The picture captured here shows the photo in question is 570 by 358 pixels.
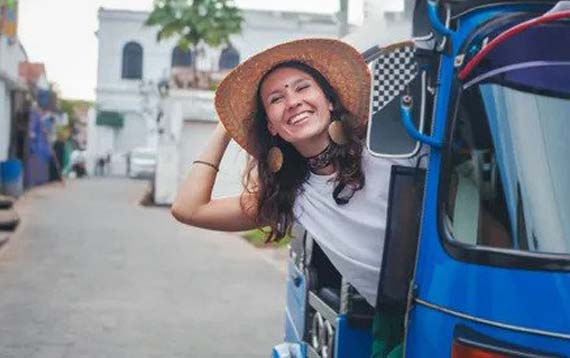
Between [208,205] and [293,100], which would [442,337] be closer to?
[293,100]

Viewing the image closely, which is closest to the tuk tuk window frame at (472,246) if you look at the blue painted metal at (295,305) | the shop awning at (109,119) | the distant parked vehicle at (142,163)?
the blue painted metal at (295,305)

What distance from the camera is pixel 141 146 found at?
51344 millimetres

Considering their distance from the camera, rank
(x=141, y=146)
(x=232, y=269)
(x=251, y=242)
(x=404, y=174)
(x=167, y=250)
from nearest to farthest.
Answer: (x=404, y=174) < (x=232, y=269) < (x=167, y=250) < (x=251, y=242) < (x=141, y=146)

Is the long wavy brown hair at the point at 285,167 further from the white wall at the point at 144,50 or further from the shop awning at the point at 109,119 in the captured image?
the shop awning at the point at 109,119

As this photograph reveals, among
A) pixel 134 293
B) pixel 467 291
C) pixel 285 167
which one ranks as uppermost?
pixel 285 167

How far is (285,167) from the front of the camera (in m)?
3.39

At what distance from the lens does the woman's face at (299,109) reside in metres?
3.29

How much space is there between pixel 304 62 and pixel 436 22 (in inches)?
33.6

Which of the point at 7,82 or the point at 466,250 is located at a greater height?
the point at 466,250

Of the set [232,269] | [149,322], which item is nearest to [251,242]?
[232,269]

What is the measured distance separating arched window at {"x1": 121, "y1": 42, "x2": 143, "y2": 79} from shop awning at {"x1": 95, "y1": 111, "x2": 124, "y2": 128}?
2.31 m

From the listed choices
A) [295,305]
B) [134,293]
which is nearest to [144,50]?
[134,293]

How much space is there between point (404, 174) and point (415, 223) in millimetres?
161

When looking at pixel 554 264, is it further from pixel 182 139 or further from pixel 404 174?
pixel 182 139
